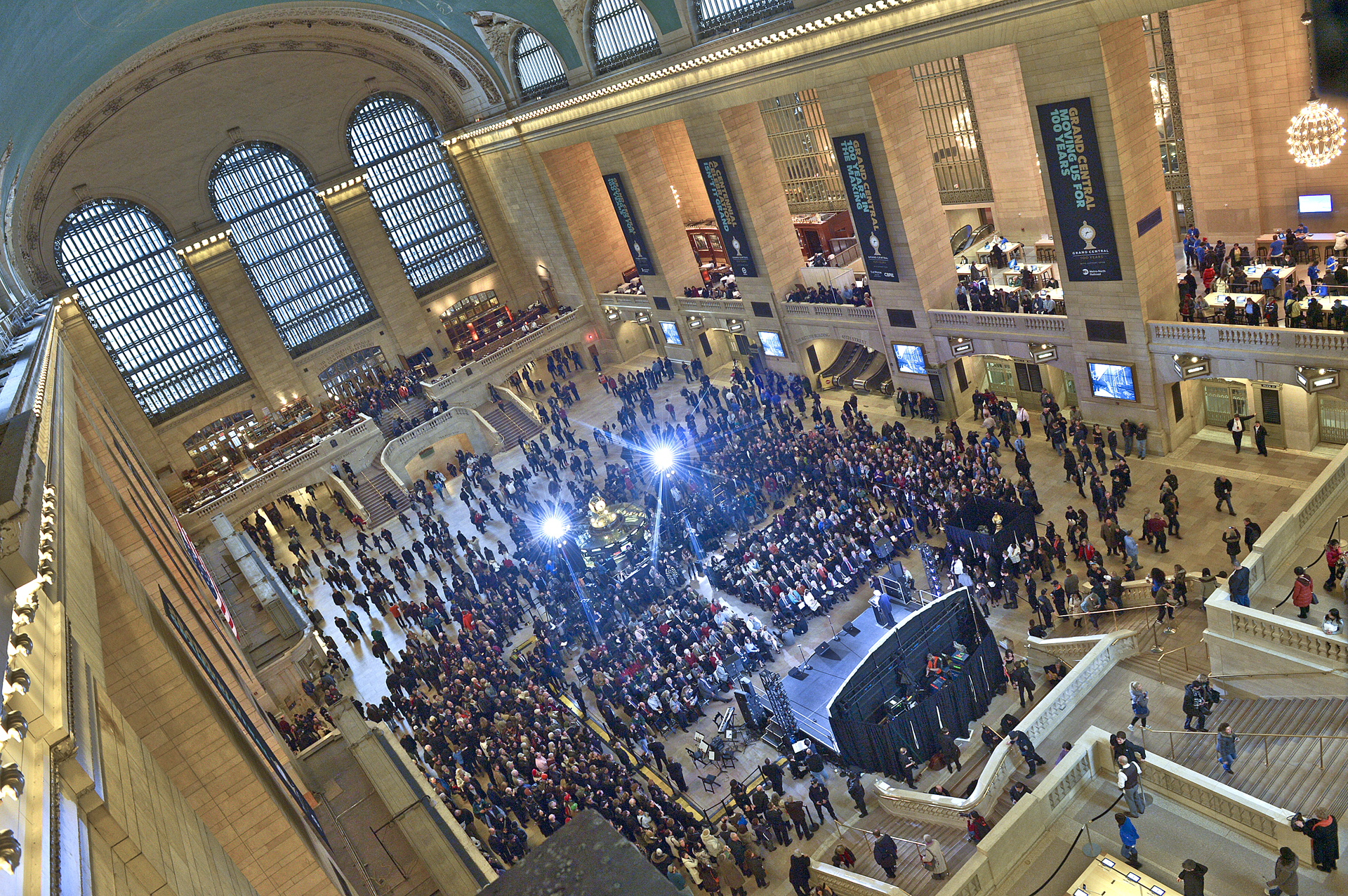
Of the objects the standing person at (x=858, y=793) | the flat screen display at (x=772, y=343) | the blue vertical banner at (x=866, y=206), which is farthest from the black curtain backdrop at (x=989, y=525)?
the flat screen display at (x=772, y=343)

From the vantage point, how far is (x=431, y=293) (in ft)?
144

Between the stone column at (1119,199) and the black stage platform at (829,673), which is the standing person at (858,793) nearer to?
the black stage platform at (829,673)

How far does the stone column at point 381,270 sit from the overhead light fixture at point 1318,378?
34554 mm

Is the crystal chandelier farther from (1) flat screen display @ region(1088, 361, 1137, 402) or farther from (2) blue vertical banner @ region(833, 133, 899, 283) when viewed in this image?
(2) blue vertical banner @ region(833, 133, 899, 283)

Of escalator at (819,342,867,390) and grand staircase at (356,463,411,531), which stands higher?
grand staircase at (356,463,411,531)

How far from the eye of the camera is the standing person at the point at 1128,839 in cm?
1182

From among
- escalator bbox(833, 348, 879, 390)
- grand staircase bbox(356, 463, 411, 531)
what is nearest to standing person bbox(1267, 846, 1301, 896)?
escalator bbox(833, 348, 879, 390)

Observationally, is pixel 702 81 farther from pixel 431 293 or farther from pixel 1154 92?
pixel 431 293

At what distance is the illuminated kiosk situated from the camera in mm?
24781

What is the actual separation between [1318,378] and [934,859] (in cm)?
1241

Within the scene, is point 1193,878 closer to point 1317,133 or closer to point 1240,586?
point 1240,586

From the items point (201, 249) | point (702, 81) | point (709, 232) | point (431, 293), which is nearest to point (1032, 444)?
point (702, 81)

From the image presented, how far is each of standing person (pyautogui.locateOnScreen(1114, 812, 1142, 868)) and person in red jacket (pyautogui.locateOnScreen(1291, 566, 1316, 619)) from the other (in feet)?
13.8

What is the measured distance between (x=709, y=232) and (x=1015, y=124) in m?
15.6
